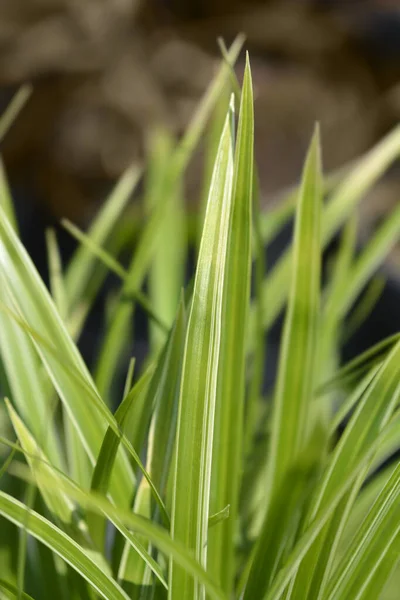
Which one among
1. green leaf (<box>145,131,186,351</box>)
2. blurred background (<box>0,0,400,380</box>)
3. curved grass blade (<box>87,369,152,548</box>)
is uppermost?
blurred background (<box>0,0,400,380</box>)

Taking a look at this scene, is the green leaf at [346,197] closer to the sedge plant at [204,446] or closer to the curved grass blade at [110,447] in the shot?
the sedge plant at [204,446]

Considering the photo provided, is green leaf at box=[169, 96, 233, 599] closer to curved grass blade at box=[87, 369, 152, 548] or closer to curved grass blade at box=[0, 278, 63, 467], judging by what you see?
curved grass blade at box=[87, 369, 152, 548]

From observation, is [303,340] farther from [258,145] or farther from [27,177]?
[27,177]

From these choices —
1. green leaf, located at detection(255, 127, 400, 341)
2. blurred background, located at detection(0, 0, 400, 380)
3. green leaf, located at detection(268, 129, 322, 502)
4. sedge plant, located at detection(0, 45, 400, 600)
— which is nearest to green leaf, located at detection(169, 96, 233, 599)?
sedge plant, located at detection(0, 45, 400, 600)

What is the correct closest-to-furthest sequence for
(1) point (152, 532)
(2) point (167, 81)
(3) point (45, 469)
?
(1) point (152, 532) → (3) point (45, 469) → (2) point (167, 81)

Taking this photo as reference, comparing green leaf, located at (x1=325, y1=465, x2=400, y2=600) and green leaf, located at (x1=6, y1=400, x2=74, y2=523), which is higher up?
green leaf, located at (x1=6, y1=400, x2=74, y2=523)

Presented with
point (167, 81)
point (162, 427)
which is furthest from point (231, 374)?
point (167, 81)

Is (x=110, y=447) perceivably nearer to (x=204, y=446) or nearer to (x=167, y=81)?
(x=204, y=446)

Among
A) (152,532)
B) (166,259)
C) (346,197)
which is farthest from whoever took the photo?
(166,259)
